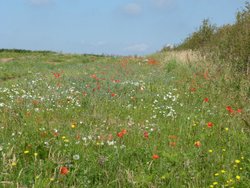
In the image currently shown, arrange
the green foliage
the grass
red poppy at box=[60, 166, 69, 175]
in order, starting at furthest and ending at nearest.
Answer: the green foliage < the grass < red poppy at box=[60, 166, 69, 175]

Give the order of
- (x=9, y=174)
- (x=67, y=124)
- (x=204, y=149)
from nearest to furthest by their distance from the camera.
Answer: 1. (x=9, y=174)
2. (x=204, y=149)
3. (x=67, y=124)

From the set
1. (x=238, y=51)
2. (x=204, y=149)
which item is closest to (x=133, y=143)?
(x=204, y=149)

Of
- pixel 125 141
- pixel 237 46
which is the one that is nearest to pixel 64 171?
pixel 125 141

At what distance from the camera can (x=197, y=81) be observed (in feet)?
47.3

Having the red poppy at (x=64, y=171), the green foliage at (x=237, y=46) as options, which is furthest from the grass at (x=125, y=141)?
the green foliage at (x=237, y=46)

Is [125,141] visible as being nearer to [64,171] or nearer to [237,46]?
[64,171]

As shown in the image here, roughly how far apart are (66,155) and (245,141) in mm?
3105

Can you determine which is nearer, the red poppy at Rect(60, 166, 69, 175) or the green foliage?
the red poppy at Rect(60, 166, 69, 175)

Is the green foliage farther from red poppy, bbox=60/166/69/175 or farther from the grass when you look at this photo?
red poppy, bbox=60/166/69/175

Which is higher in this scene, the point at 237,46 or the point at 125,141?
the point at 237,46

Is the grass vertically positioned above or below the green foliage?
below

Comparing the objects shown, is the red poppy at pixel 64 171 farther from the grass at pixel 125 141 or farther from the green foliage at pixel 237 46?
the green foliage at pixel 237 46

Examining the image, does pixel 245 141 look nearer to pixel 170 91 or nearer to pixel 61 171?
pixel 61 171

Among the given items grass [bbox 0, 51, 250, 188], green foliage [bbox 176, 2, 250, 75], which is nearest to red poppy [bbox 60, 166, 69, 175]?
grass [bbox 0, 51, 250, 188]
